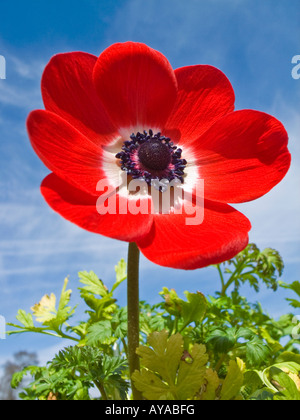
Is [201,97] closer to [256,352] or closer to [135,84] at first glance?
[135,84]

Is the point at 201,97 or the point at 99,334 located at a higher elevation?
the point at 201,97

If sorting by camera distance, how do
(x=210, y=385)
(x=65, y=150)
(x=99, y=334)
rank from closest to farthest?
1. (x=210, y=385)
2. (x=65, y=150)
3. (x=99, y=334)

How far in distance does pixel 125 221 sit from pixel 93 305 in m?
0.77

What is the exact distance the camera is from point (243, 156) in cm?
115

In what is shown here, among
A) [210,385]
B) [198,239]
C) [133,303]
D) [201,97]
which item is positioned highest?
[201,97]

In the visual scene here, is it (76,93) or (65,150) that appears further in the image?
(76,93)

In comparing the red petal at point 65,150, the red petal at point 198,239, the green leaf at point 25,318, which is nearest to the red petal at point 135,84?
the red petal at point 65,150

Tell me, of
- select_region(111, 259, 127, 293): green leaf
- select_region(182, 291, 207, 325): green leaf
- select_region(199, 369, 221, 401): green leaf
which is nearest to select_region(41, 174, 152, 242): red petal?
select_region(199, 369, 221, 401): green leaf

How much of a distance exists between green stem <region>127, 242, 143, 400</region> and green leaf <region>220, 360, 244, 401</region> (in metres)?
0.18

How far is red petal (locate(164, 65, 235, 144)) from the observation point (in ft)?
3.92

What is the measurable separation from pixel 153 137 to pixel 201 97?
180mm

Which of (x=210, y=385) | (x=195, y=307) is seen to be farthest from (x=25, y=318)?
(x=210, y=385)

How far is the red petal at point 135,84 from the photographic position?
1089 millimetres
